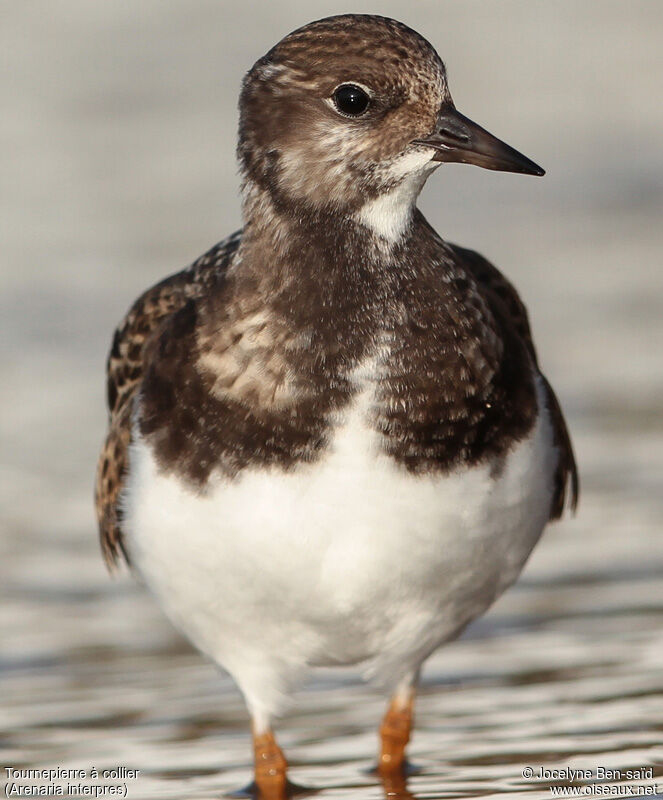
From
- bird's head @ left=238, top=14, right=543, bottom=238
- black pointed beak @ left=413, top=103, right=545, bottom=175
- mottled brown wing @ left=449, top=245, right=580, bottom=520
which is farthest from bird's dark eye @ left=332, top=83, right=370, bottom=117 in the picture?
mottled brown wing @ left=449, top=245, right=580, bottom=520

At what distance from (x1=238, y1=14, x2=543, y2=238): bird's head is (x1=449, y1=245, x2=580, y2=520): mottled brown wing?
790mm

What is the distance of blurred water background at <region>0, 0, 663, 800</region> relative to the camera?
21.5 ft

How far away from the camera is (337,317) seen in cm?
550

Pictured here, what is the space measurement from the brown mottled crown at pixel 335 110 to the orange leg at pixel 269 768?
6.33 feet

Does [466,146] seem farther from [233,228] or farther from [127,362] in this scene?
[233,228]

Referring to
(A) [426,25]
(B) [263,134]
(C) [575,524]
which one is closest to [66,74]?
(A) [426,25]

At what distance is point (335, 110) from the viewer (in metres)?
5.45

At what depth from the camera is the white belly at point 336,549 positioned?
Result: 5.36 meters

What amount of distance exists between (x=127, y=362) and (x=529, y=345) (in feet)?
4.67

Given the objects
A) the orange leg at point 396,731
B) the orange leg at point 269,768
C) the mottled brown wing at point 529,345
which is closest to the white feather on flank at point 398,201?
the mottled brown wing at point 529,345

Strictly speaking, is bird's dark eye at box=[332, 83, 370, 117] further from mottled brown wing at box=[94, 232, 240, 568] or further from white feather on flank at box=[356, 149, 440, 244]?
mottled brown wing at box=[94, 232, 240, 568]

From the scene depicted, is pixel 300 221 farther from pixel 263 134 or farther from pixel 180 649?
pixel 180 649

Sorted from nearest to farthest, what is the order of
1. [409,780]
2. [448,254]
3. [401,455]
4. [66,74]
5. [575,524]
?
[401,455], [448,254], [409,780], [575,524], [66,74]

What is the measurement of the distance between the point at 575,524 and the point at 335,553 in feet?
9.52
